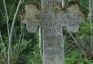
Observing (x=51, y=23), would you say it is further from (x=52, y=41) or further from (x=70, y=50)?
(x=70, y=50)

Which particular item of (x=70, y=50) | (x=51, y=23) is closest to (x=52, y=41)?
(x=51, y=23)

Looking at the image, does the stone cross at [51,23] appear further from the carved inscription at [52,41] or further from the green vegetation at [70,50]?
the green vegetation at [70,50]

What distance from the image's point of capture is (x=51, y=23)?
7.79 feet

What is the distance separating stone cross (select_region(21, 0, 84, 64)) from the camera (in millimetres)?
2316

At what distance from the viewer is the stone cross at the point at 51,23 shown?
232 centimetres

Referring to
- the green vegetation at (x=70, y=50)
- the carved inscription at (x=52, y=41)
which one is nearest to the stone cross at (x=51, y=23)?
the carved inscription at (x=52, y=41)

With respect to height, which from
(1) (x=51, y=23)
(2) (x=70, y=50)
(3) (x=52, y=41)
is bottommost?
(2) (x=70, y=50)

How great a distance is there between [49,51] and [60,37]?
0.14 metres

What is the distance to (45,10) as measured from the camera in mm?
2332

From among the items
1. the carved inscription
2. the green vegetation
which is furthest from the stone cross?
the green vegetation

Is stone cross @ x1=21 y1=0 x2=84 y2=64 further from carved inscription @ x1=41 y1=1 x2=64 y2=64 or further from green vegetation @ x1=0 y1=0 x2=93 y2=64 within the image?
green vegetation @ x1=0 y1=0 x2=93 y2=64

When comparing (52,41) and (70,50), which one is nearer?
(52,41)

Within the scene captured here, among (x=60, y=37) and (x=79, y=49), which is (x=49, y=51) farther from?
(x=79, y=49)

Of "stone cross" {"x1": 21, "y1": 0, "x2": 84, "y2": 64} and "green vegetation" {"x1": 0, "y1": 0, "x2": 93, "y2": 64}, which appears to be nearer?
"stone cross" {"x1": 21, "y1": 0, "x2": 84, "y2": 64}
